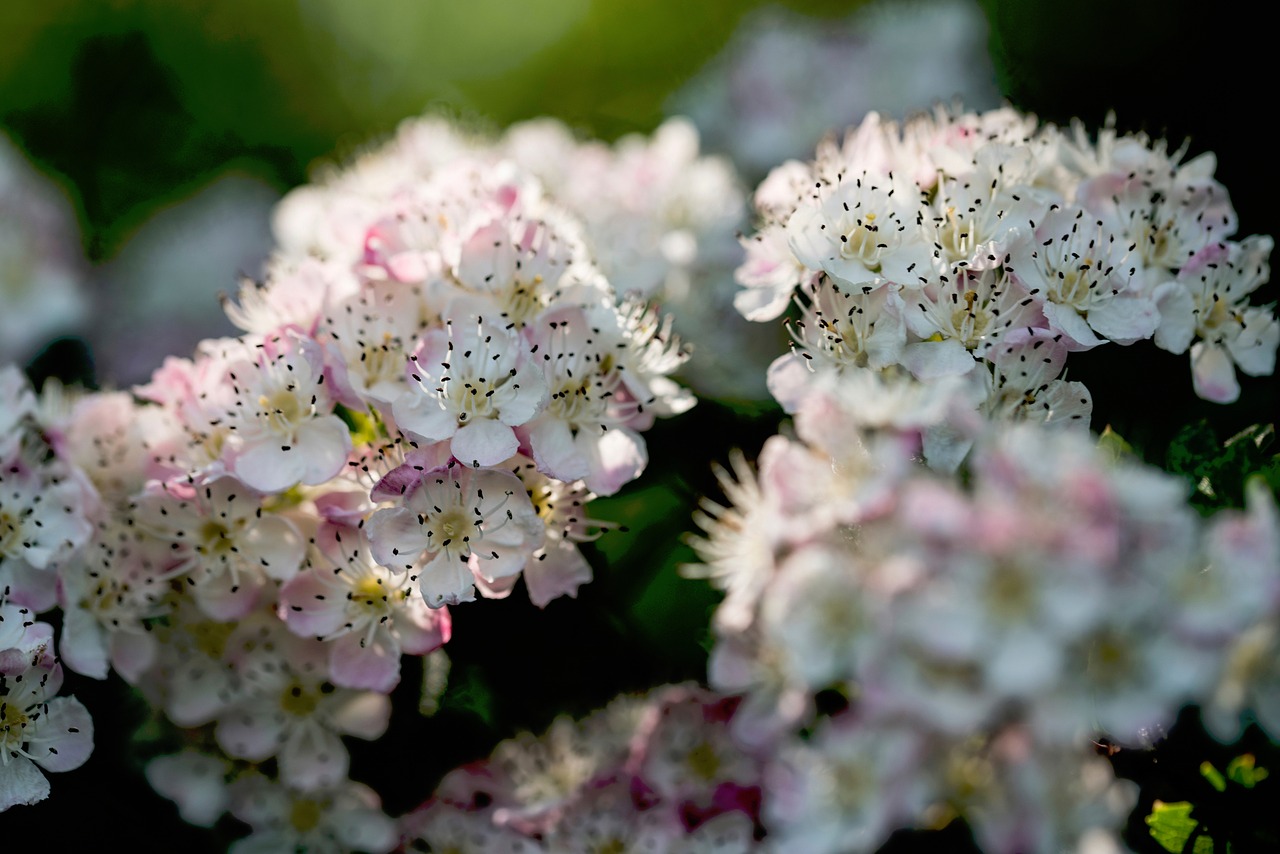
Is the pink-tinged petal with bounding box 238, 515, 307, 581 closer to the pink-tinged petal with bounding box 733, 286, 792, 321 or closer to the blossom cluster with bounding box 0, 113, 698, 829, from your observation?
the blossom cluster with bounding box 0, 113, 698, 829

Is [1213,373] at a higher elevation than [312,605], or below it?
higher

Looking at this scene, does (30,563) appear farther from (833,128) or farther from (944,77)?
(944,77)

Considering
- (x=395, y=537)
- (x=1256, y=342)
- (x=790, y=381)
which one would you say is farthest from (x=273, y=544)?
(x=1256, y=342)

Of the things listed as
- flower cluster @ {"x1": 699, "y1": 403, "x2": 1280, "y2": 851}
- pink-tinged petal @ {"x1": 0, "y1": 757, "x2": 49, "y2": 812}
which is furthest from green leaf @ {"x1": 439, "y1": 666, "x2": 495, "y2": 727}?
flower cluster @ {"x1": 699, "y1": 403, "x2": 1280, "y2": 851}

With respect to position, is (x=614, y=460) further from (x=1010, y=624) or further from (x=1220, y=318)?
(x=1220, y=318)

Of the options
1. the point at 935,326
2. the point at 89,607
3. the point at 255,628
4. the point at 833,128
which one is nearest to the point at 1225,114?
the point at 833,128

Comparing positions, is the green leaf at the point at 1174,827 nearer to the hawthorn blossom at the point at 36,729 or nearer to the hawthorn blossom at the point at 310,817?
the hawthorn blossom at the point at 310,817
